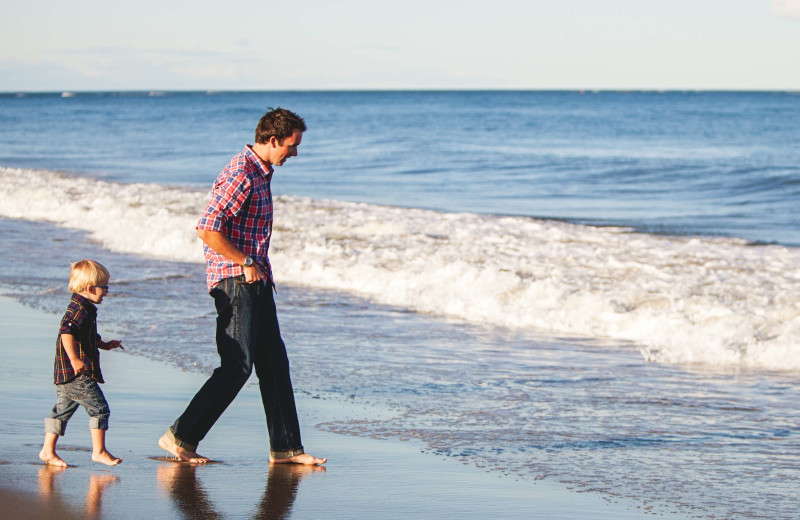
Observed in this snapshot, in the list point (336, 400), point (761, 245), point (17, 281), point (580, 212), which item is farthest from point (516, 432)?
point (580, 212)

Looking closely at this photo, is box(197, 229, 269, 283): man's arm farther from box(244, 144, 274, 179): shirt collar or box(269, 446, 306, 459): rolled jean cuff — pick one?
box(269, 446, 306, 459): rolled jean cuff

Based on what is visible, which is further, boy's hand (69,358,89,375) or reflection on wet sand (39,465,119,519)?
boy's hand (69,358,89,375)

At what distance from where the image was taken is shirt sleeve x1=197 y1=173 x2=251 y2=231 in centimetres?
427

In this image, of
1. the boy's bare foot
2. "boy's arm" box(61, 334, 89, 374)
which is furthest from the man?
"boy's arm" box(61, 334, 89, 374)

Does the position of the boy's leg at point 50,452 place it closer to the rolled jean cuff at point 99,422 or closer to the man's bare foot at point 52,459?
the man's bare foot at point 52,459

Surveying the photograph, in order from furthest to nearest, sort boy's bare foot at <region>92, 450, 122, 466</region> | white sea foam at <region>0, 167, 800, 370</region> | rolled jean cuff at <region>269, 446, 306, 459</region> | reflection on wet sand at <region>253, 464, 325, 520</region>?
white sea foam at <region>0, 167, 800, 370</region> → rolled jean cuff at <region>269, 446, 306, 459</region> → boy's bare foot at <region>92, 450, 122, 466</region> → reflection on wet sand at <region>253, 464, 325, 520</region>

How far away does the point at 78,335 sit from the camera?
4.29 m

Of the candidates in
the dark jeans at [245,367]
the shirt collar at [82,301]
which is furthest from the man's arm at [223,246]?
the shirt collar at [82,301]

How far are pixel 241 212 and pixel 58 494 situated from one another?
56.5 inches

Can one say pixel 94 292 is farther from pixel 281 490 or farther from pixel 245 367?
pixel 281 490

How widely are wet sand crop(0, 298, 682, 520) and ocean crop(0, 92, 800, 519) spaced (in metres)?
0.32

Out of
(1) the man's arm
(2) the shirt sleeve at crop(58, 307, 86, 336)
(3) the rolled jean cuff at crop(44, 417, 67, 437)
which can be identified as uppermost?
(1) the man's arm

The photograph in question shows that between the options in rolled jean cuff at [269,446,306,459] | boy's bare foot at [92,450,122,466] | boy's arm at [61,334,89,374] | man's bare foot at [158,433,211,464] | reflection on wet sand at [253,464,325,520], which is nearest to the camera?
reflection on wet sand at [253,464,325,520]

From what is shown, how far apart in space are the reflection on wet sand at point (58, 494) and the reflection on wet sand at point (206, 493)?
25 centimetres
